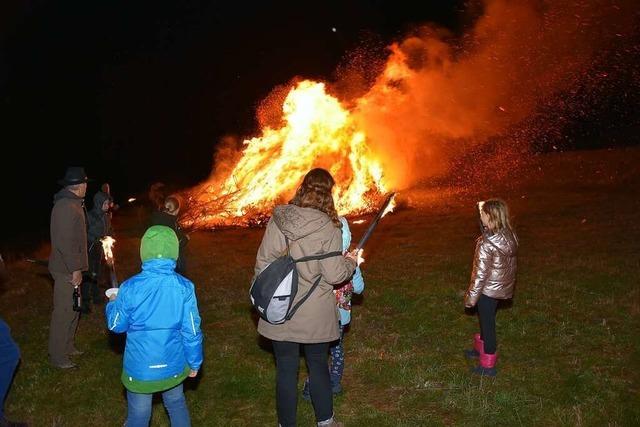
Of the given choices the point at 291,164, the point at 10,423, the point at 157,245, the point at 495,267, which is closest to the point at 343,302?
the point at 495,267

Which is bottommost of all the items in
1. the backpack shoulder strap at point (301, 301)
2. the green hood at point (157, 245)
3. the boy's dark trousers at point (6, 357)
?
the boy's dark trousers at point (6, 357)

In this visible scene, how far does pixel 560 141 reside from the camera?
33281mm

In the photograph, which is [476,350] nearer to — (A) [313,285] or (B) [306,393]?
(B) [306,393]

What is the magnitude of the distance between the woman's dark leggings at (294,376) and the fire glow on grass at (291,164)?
467 inches

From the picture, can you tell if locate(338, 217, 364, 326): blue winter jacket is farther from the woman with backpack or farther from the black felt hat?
the black felt hat

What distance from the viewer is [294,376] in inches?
182

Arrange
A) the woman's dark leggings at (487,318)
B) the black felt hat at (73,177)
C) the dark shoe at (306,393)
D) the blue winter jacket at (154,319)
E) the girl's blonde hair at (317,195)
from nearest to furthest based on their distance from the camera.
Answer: the blue winter jacket at (154,319) < the girl's blonde hair at (317,195) < the dark shoe at (306,393) < the woman's dark leggings at (487,318) < the black felt hat at (73,177)

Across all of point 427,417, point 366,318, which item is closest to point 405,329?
point 366,318

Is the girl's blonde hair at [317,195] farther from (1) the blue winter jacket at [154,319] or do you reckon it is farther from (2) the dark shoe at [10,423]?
(2) the dark shoe at [10,423]

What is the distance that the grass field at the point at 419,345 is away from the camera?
18.3 ft

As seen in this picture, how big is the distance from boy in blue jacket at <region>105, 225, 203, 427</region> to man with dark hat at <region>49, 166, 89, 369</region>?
241cm

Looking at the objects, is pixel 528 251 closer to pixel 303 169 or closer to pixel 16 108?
pixel 303 169

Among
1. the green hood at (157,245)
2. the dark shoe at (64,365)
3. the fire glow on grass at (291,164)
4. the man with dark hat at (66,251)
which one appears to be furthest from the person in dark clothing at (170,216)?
the fire glow on grass at (291,164)

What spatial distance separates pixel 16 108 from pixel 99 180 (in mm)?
9305
